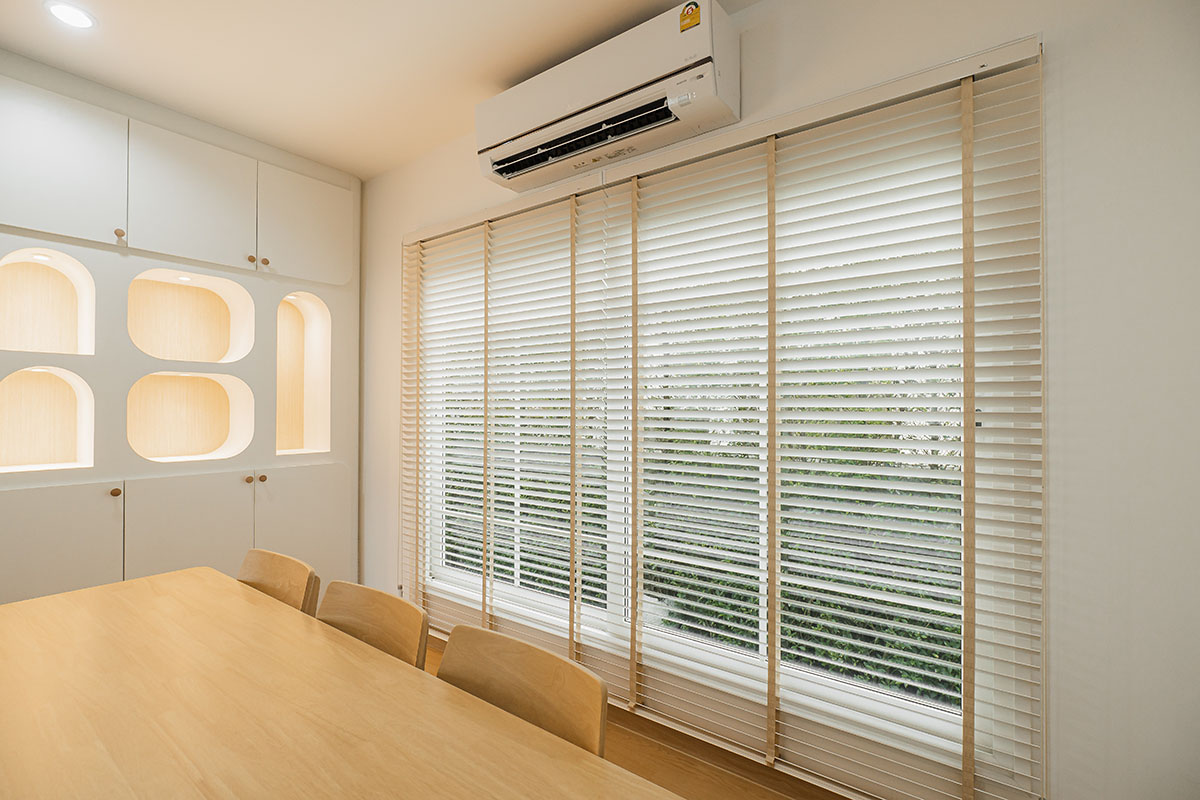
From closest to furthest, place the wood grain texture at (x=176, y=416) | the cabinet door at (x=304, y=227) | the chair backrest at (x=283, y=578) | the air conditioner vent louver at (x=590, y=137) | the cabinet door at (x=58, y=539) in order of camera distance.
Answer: the chair backrest at (x=283, y=578) < the air conditioner vent louver at (x=590, y=137) < the cabinet door at (x=58, y=539) < the wood grain texture at (x=176, y=416) < the cabinet door at (x=304, y=227)

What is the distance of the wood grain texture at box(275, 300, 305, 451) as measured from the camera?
354cm

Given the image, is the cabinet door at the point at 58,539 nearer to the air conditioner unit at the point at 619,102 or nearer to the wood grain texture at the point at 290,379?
the wood grain texture at the point at 290,379

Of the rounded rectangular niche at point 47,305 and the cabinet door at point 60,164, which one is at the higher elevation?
the cabinet door at point 60,164

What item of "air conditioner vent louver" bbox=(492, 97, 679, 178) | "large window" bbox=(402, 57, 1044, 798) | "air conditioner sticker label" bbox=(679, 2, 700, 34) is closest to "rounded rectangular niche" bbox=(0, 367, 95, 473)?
"large window" bbox=(402, 57, 1044, 798)

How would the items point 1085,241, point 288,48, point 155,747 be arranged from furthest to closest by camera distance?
point 288,48, point 1085,241, point 155,747

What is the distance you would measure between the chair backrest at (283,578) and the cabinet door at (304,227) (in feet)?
5.81

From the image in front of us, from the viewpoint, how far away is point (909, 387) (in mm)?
1667

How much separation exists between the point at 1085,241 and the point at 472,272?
2.39 m

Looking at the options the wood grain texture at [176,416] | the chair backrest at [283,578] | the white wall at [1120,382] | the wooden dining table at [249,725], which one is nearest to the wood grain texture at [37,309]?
the wood grain texture at [176,416]

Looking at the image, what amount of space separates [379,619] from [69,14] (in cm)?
243

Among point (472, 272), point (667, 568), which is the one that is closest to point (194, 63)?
point (472, 272)

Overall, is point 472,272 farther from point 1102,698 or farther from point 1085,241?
point 1102,698

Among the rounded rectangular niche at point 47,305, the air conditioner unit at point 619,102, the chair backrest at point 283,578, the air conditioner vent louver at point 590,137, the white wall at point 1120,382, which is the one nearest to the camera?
the white wall at point 1120,382

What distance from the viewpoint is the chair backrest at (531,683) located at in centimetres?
107
